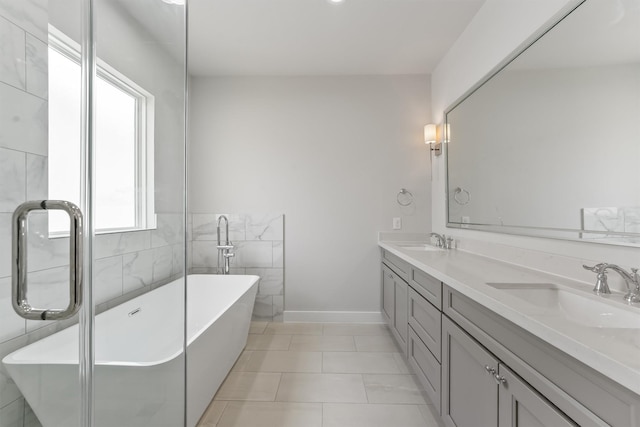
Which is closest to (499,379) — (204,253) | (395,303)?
(395,303)

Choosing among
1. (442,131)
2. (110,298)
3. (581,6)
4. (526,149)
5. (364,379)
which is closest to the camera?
(110,298)

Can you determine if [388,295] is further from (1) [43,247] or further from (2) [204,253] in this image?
(1) [43,247]

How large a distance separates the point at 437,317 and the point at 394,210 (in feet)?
5.80

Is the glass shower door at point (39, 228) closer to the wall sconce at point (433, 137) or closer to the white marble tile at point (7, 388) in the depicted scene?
the white marble tile at point (7, 388)

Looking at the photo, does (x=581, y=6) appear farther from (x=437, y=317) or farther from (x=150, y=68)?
(x=150, y=68)

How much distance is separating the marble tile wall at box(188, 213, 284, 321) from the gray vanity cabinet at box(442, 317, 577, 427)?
2084 millimetres

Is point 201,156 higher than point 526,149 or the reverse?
higher

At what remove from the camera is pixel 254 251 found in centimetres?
335

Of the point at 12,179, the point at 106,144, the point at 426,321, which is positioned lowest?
the point at 426,321

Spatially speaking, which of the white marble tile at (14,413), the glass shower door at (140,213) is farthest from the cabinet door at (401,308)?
the white marble tile at (14,413)

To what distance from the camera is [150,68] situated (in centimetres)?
123

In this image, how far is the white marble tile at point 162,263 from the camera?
1.29 metres

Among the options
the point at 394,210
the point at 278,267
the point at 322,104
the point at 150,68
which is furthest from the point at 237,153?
the point at 150,68

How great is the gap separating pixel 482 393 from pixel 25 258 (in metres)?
1.52
